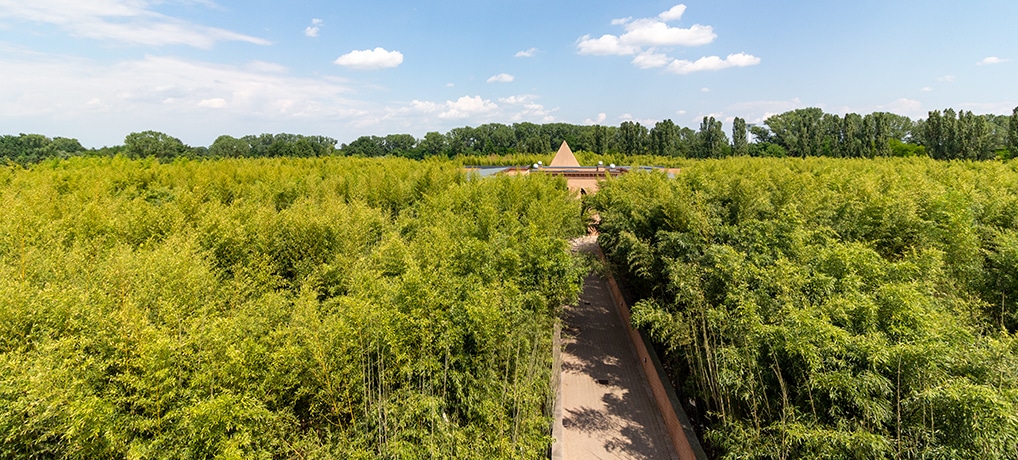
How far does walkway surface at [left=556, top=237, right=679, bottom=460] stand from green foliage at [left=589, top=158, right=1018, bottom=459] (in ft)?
2.45

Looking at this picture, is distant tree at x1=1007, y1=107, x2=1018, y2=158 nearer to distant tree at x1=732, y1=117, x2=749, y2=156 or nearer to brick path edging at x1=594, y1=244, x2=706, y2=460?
distant tree at x1=732, y1=117, x2=749, y2=156

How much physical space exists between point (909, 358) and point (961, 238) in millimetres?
3510

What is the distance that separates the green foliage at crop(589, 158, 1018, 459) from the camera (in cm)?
291

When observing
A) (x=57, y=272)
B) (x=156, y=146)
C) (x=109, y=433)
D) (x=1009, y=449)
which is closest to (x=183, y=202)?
(x=57, y=272)

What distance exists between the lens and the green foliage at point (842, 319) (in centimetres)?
291

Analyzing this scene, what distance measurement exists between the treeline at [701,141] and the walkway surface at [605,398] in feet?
67.1

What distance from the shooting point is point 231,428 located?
286 cm

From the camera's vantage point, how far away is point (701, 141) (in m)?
31.9

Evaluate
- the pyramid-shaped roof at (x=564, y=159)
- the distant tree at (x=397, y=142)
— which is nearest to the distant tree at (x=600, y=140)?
the pyramid-shaped roof at (x=564, y=159)

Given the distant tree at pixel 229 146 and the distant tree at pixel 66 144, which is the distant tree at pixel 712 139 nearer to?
the distant tree at pixel 229 146

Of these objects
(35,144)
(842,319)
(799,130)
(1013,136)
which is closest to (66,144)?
(35,144)

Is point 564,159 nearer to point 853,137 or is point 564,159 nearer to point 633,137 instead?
point 633,137

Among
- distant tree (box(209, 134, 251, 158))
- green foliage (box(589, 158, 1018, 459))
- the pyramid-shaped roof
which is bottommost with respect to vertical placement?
green foliage (box(589, 158, 1018, 459))

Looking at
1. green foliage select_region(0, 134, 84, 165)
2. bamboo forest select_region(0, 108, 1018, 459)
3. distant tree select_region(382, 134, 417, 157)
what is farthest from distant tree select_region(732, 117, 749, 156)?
green foliage select_region(0, 134, 84, 165)
